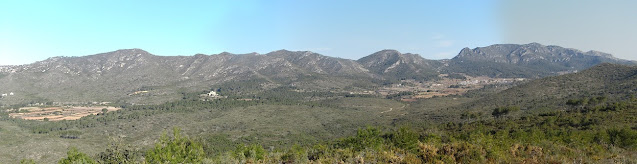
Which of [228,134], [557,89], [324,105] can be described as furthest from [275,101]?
[557,89]

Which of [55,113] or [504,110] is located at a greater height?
[504,110]

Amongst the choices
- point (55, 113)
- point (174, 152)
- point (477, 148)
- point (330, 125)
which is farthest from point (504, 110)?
point (55, 113)

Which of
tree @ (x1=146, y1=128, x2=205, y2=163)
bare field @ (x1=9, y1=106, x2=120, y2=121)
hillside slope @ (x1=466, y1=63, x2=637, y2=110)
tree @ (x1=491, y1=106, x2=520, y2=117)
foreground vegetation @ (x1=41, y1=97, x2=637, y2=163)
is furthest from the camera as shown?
bare field @ (x1=9, y1=106, x2=120, y2=121)

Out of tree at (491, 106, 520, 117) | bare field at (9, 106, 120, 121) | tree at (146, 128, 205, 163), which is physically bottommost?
bare field at (9, 106, 120, 121)

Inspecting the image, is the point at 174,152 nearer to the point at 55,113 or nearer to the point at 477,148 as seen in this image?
the point at 477,148

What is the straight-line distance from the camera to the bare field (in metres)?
145

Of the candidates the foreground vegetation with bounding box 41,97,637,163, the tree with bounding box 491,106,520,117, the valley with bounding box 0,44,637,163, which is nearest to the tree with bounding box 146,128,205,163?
the foreground vegetation with bounding box 41,97,637,163

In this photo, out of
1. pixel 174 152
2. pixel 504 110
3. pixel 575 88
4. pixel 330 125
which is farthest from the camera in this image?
pixel 330 125

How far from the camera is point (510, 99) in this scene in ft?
401

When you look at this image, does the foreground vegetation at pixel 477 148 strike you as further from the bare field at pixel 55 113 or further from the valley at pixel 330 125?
the bare field at pixel 55 113

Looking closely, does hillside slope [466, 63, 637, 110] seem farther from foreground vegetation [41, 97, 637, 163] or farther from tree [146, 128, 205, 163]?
tree [146, 128, 205, 163]

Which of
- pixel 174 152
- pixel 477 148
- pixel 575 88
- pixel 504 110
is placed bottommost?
pixel 504 110

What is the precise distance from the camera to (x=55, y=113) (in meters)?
158

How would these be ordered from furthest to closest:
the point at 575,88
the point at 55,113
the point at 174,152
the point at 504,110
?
the point at 55,113, the point at 575,88, the point at 504,110, the point at 174,152
